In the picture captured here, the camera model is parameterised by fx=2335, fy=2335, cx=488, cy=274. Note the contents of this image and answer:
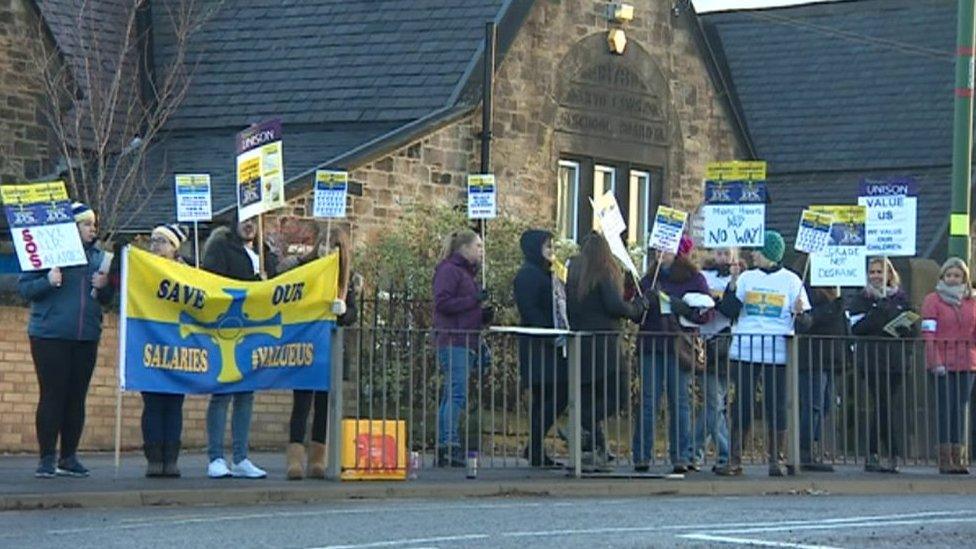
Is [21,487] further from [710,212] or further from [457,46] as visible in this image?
[457,46]

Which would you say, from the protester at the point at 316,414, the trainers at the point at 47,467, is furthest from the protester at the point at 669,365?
the trainers at the point at 47,467

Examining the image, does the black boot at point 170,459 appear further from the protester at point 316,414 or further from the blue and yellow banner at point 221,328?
the protester at point 316,414

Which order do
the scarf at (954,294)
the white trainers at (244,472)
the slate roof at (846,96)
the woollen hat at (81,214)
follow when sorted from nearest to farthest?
the woollen hat at (81,214) → the white trainers at (244,472) → the scarf at (954,294) → the slate roof at (846,96)

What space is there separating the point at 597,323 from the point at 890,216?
474 cm

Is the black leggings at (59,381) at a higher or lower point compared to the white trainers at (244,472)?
higher

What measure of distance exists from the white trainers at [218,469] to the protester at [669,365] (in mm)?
3538

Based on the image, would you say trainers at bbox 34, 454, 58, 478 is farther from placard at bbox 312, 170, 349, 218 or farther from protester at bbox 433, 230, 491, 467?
placard at bbox 312, 170, 349, 218

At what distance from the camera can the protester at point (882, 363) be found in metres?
20.5

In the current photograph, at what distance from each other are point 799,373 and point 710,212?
1728mm

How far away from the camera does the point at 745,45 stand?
41125 millimetres

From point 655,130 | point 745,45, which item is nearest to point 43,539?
point 655,130

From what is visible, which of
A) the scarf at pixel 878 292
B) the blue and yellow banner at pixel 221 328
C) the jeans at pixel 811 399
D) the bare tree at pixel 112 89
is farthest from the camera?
the bare tree at pixel 112 89

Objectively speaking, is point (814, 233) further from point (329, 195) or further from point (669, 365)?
point (329, 195)

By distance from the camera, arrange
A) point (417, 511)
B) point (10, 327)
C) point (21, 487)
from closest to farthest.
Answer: point (417, 511) < point (21, 487) < point (10, 327)
